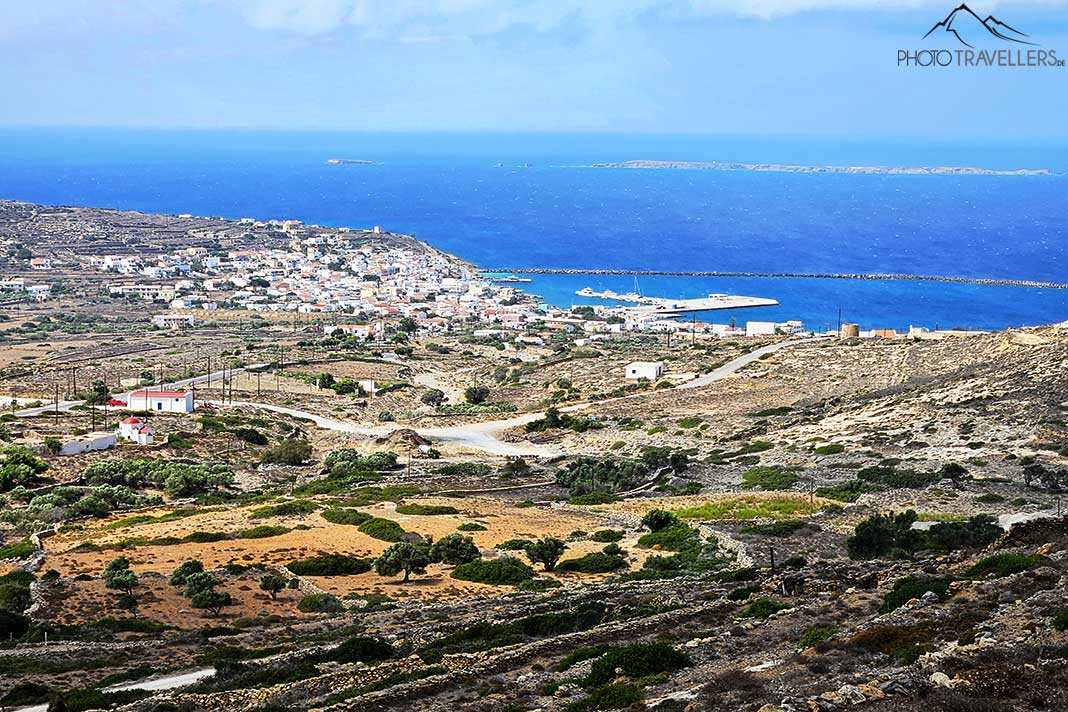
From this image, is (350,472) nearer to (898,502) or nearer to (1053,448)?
(898,502)

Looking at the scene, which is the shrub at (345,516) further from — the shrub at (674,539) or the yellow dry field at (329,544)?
the shrub at (674,539)

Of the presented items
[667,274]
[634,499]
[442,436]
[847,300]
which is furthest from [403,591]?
[667,274]

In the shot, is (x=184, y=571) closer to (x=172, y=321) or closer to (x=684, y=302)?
(x=172, y=321)

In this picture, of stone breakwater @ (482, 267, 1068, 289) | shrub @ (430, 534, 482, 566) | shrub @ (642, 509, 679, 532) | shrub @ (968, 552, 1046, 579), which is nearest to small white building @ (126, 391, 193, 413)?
shrub @ (642, 509, 679, 532)

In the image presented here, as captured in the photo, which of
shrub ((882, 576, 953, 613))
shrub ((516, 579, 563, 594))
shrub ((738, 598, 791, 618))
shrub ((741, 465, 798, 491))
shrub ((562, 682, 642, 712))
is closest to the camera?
shrub ((562, 682, 642, 712))

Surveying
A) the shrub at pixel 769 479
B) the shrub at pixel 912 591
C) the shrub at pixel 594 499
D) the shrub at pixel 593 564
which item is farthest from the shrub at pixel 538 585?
the shrub at pixel 769 479

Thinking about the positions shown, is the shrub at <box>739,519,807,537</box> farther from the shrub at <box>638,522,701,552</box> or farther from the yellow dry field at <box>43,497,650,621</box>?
the yellow dry field at <box>43,497,650,621</box>
